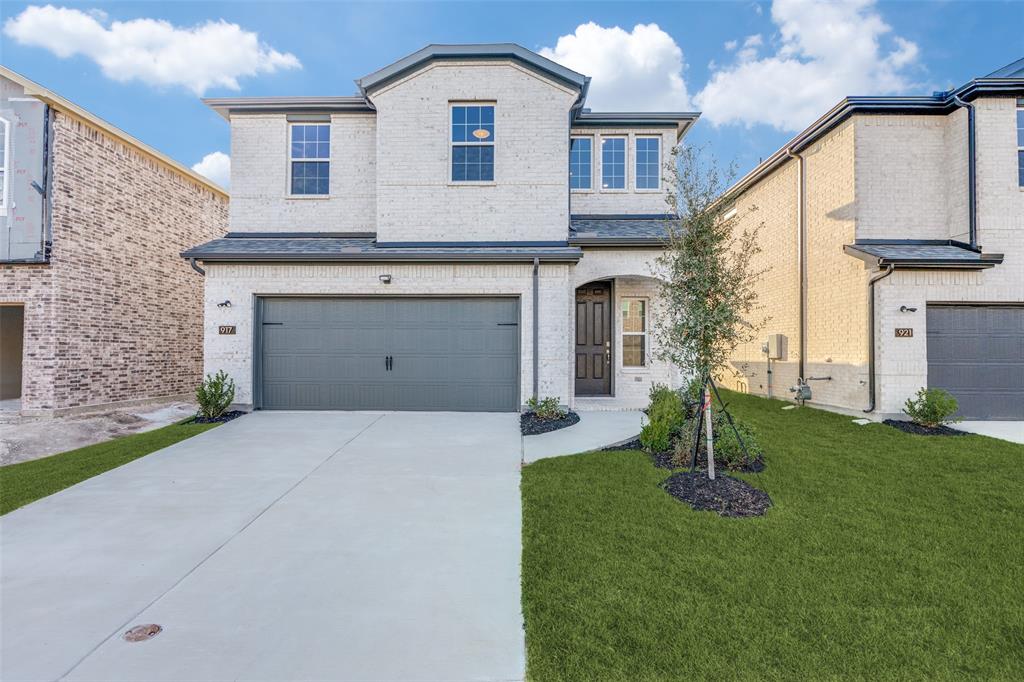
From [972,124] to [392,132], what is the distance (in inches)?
461

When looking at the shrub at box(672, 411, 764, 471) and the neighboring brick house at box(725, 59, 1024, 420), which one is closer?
the shrub at box(672, 411, 764, 471)

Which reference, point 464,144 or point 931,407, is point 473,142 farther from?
point 931,407

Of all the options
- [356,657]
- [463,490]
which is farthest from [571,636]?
[463,490]

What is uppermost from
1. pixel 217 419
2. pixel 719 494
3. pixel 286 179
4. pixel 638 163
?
pixel 638 163

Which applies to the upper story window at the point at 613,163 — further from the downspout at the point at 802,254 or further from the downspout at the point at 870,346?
the downspout at the point at 870,346

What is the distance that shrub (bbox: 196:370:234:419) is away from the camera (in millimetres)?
8961

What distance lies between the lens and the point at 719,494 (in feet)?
16.3

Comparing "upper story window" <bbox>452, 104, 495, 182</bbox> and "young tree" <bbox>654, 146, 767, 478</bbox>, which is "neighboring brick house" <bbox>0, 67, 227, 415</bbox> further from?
"young tree" <bbox>654, 146, 767, 478</bbox>

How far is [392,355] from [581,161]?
6616mm

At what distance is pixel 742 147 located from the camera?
5.63 m

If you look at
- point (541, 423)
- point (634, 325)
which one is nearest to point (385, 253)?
point (541, 423)

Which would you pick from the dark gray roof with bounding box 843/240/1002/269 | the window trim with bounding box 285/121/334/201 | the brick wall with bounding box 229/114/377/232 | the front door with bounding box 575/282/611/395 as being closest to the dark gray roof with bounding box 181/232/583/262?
the brick wall with bounding box 229/114/377/232

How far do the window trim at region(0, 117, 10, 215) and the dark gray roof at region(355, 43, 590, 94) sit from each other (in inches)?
295

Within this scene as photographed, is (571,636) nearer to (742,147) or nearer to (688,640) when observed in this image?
(688,640)
